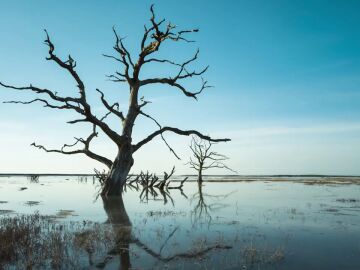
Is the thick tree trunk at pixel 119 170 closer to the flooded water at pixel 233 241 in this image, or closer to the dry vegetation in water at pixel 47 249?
the flooded water at pixel 233 241

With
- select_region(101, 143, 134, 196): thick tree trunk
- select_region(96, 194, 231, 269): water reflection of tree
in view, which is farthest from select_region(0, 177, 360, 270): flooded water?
select_region(101, 143, 134, 196): thick tree trunk

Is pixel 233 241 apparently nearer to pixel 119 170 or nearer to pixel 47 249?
pixel 47 249

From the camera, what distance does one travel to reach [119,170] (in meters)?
19.3

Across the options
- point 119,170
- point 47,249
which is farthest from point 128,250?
point 119,170

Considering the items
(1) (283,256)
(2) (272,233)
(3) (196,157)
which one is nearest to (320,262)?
(1) (283,256)

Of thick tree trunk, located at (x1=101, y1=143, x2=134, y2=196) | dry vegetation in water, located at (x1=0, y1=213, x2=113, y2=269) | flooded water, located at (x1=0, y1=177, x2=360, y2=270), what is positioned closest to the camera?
dry vegetation in water, located at (x1=0, y1=213, x2=113, y2=269)

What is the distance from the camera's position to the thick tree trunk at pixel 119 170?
760 inches

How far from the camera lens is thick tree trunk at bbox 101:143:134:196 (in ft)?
63.4

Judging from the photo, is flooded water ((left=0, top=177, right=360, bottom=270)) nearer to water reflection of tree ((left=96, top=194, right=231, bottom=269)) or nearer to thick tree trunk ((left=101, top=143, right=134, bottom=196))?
water reflection of tree ((left=96, top=194, right=231, bottom=269))

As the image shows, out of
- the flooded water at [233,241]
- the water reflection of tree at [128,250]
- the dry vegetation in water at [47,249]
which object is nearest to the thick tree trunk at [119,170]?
the flooded water at [233,241]

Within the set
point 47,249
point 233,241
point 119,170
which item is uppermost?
point 119,170

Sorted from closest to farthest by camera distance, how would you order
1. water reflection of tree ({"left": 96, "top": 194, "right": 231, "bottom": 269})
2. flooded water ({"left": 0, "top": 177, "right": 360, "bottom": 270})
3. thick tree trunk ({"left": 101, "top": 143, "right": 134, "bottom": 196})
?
1. flooded water ({"left": 0, "top": 177, "right": 360, "bottom": 270})
2. water reflection of tree ({"left": 96, "top": 194, "right": 231, "bottom": 269})
3. thick tree trunk ({"left": 101, "top": 143, "right": 134, "bottom": 196})

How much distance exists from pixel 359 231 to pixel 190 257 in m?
5.37

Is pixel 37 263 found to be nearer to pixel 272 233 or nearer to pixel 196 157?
pixel 272 233
